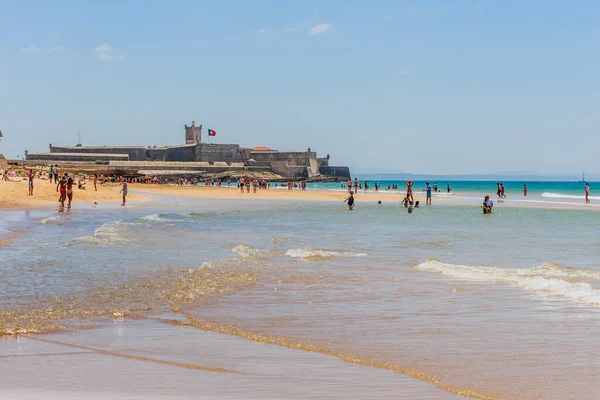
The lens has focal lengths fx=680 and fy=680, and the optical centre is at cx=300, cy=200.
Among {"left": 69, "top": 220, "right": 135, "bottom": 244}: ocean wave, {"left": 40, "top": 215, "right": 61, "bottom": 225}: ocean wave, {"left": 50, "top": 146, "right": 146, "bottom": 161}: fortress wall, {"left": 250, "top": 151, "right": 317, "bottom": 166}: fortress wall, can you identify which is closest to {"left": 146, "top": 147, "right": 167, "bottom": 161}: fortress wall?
{"left": 50, "top": 146, "right": 146, "bottom": 161}: fortress wall

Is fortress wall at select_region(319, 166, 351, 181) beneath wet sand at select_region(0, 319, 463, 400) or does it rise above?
above

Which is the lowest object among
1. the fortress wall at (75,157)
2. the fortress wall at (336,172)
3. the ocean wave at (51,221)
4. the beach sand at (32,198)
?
the ocean wave at (51,221)

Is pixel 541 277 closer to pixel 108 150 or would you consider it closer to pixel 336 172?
pixel 108 150

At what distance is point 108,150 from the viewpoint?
401ft

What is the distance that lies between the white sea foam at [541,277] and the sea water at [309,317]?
0.12ft

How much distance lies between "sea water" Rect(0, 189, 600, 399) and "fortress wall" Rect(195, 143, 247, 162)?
107664 millimetres

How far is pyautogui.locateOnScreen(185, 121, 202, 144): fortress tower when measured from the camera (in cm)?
13888

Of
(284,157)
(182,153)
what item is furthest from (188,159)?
(284,157)

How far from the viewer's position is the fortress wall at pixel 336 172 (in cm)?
14000

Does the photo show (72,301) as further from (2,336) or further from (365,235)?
(365,235)

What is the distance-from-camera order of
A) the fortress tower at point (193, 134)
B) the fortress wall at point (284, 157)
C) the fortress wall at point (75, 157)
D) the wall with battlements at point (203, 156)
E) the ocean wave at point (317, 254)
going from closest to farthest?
the ocean wave at point (317, 254)
the fortress wall at point (75, 157)
the wall with battlements at point (203, 156)
the fortress wall at point (284, 157)
the fortress tower at point (193, 134)

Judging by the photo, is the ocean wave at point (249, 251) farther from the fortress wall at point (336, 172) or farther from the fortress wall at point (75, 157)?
the fortress wall at point (336, 172)

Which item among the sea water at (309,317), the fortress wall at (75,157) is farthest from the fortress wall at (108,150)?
the sea water at (309,317)

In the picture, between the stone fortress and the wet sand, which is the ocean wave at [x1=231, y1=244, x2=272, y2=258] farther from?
the stone fortress
